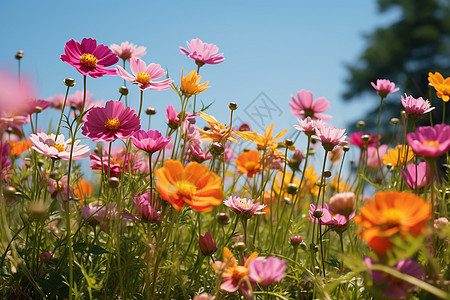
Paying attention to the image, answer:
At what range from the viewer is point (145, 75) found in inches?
34.9

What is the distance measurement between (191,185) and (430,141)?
33cm

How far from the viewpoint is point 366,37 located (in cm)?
1125

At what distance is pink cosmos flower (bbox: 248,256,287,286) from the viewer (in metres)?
0.61

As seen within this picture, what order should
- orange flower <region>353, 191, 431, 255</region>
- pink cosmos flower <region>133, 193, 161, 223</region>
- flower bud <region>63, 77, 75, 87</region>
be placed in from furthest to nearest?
flower bud <region>63, 77, 75, 87</region> < pink cosmos flower <region>133, 193, 161, 223</region> < orange flower <region>353, 191, 431, 255</region>

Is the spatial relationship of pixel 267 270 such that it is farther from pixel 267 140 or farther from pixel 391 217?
pixel 267 140

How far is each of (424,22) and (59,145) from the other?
11618mm

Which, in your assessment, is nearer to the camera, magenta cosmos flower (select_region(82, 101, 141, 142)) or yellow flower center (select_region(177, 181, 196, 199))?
yellow flower center (select_region(177, 181, 196, 199))

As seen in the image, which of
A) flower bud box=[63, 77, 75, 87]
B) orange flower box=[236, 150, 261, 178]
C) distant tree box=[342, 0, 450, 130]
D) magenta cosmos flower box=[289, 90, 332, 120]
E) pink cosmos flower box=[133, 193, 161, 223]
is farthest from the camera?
distant tree box=[342, 0, 450, 130]

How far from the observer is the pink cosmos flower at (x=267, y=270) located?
0.61 m

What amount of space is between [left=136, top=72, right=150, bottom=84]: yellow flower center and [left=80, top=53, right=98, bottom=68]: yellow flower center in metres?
0.08

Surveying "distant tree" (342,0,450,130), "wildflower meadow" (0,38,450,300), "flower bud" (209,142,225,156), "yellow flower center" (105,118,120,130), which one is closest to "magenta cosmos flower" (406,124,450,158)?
"wildflower meadow" (0,38,450,300)

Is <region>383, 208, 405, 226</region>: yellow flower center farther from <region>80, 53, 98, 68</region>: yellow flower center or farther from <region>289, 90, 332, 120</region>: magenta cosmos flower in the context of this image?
<region>289, 90, 332, 120</region>: magenta cosmos flower

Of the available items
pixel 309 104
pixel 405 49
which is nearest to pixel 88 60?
pixel 309 104

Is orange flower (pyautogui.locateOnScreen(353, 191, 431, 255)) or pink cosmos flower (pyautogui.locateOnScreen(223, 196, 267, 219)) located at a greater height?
orange flower (pyautogui.locateOnScreen(353, 191, 431, 255))
